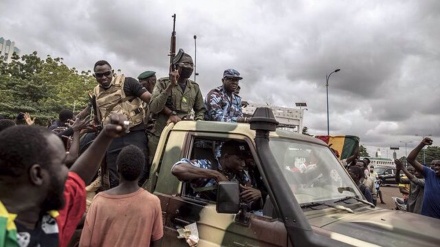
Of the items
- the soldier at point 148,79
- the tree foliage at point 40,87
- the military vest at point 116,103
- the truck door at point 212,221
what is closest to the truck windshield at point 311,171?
the truck door at point 212,221

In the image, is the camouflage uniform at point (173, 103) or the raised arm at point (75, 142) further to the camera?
the camouflage uniform at point (173, 103)

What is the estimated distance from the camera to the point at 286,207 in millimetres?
2221

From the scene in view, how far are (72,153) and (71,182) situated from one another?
1.04 metres

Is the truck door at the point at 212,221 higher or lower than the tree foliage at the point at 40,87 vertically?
lower

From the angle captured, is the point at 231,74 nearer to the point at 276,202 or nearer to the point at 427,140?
the point at 276,202

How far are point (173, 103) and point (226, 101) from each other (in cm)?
84

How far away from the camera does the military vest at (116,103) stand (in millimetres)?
3773

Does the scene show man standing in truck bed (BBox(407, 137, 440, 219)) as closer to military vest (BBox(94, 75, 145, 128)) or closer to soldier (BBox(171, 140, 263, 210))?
soldier (BBox(171, 140, 263, 210))

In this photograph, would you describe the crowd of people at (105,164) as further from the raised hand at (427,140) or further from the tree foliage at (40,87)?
the tree foliage at (40,87)

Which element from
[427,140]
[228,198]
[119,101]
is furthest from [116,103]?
[427,140]

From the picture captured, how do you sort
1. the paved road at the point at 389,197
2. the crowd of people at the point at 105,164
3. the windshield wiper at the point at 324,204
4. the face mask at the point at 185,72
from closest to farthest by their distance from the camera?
the crowd of people at the point at 105,164
the windshield wiper at the point at 324,204
the face mask at the point at 185,72
the paved road at the point at 389,197

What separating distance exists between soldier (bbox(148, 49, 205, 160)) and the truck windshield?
121cm

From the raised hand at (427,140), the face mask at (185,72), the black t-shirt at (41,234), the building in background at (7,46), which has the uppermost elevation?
the building in background at (7,46)

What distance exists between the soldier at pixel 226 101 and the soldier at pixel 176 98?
133 mm
